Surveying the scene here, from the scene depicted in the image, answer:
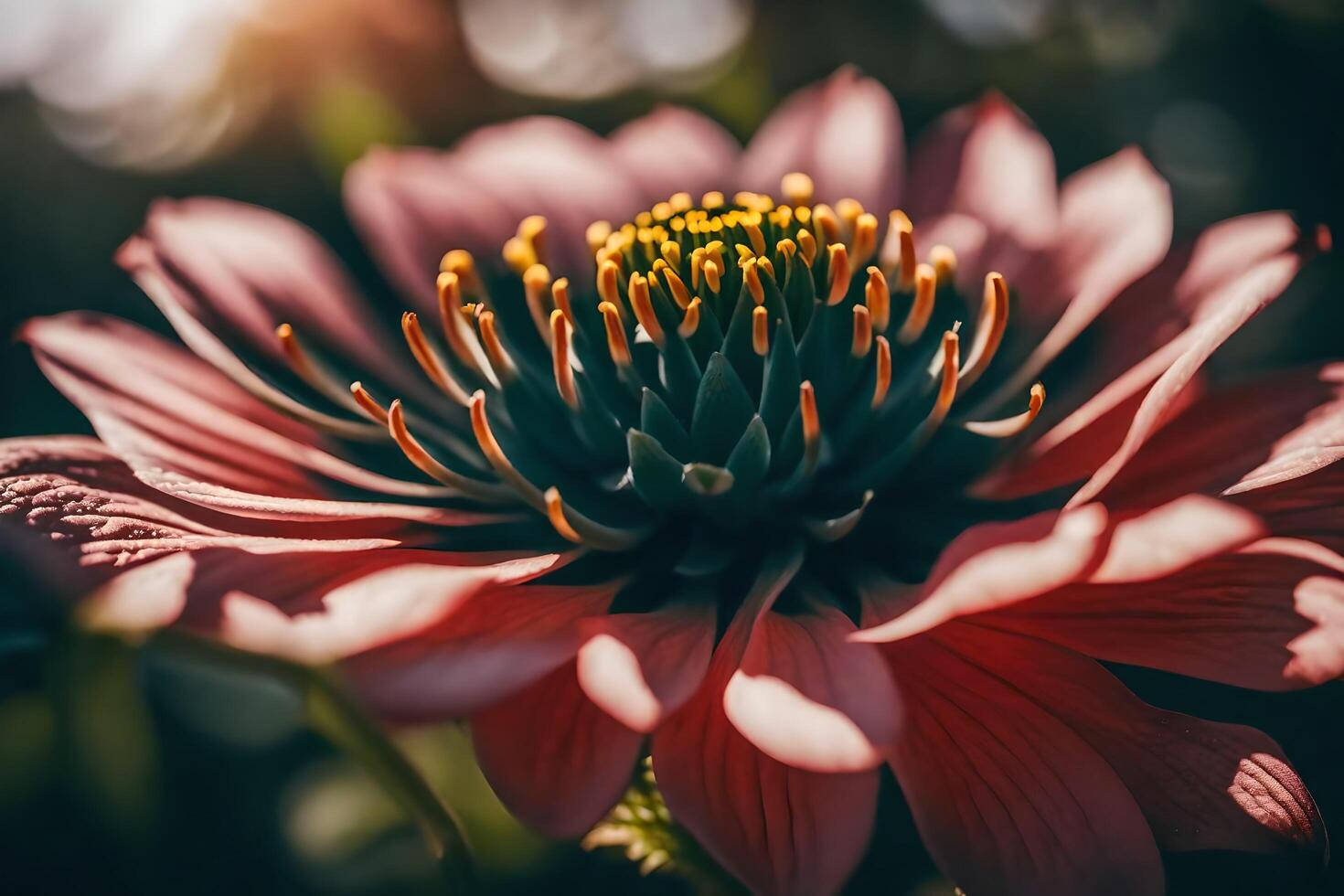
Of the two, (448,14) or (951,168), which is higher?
(448,14)

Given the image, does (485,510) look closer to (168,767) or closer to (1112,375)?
(168,767)

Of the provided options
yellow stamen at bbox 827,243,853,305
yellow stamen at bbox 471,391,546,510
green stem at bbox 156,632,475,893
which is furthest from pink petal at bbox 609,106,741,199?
green stem at bbox 156,632,475,893

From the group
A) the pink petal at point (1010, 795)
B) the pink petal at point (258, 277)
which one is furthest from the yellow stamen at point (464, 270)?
the pink petal at point (1010, 795)

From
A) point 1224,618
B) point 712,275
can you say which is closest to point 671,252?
point 712,275

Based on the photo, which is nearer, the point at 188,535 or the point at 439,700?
the point at 439,700

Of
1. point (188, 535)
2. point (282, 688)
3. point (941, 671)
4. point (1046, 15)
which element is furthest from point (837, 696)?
point (1046, 15)

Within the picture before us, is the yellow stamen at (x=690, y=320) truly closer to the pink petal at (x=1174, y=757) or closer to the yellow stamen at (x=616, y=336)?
the yellow stamen at (x=616, y=336)
